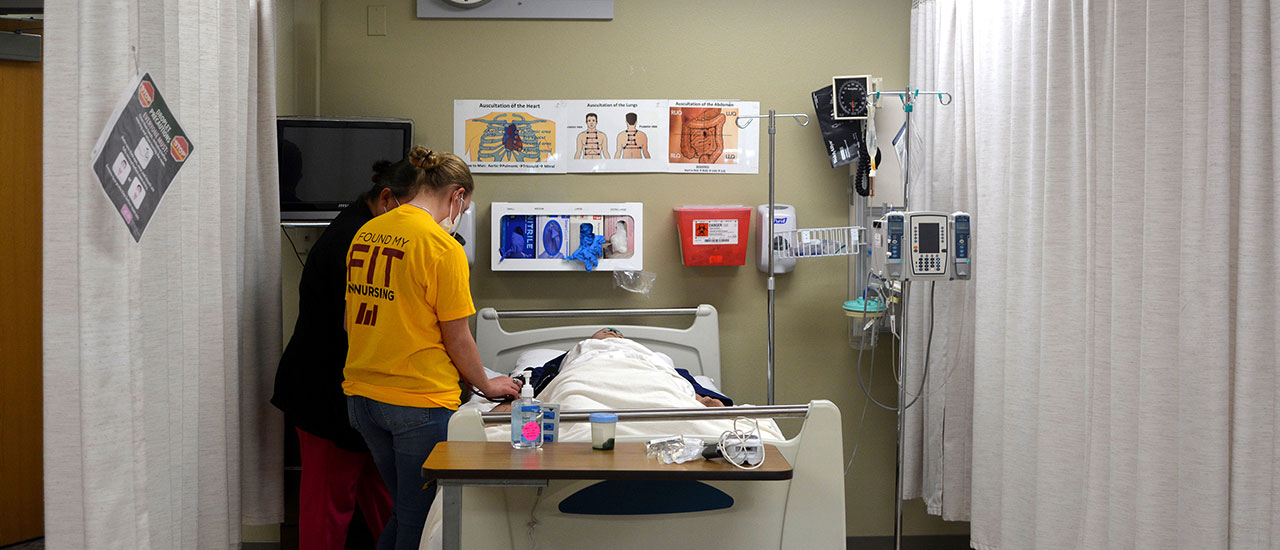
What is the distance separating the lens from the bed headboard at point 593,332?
3.96 meters

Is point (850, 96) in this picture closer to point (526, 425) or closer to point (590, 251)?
point (590, 251)

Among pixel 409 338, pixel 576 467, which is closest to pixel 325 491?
pixel 409 338

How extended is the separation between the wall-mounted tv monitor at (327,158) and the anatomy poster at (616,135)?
791 millimetres

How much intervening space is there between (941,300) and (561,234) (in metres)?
1.68

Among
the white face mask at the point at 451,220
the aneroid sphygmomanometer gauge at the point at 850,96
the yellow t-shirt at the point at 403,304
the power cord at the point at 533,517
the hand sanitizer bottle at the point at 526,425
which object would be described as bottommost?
the power cord at the point at 533,517

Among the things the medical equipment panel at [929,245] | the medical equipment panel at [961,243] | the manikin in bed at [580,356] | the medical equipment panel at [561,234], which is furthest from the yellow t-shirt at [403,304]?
the medical equipment panel at [961,243]

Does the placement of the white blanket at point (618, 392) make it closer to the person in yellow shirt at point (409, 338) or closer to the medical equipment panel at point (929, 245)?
the person in yellow shirt at point (409, 338)

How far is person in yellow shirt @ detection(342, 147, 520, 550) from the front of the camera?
2465 mm

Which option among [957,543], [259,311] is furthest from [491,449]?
[957,543]

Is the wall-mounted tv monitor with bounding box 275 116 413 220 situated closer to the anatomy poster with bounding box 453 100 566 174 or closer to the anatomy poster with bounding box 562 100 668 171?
the anatomy poster with bounding box 453 100 566 174

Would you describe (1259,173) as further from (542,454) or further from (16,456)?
(16,456)

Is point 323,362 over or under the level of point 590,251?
under

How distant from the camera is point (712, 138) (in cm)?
402

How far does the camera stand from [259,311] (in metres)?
3.06
